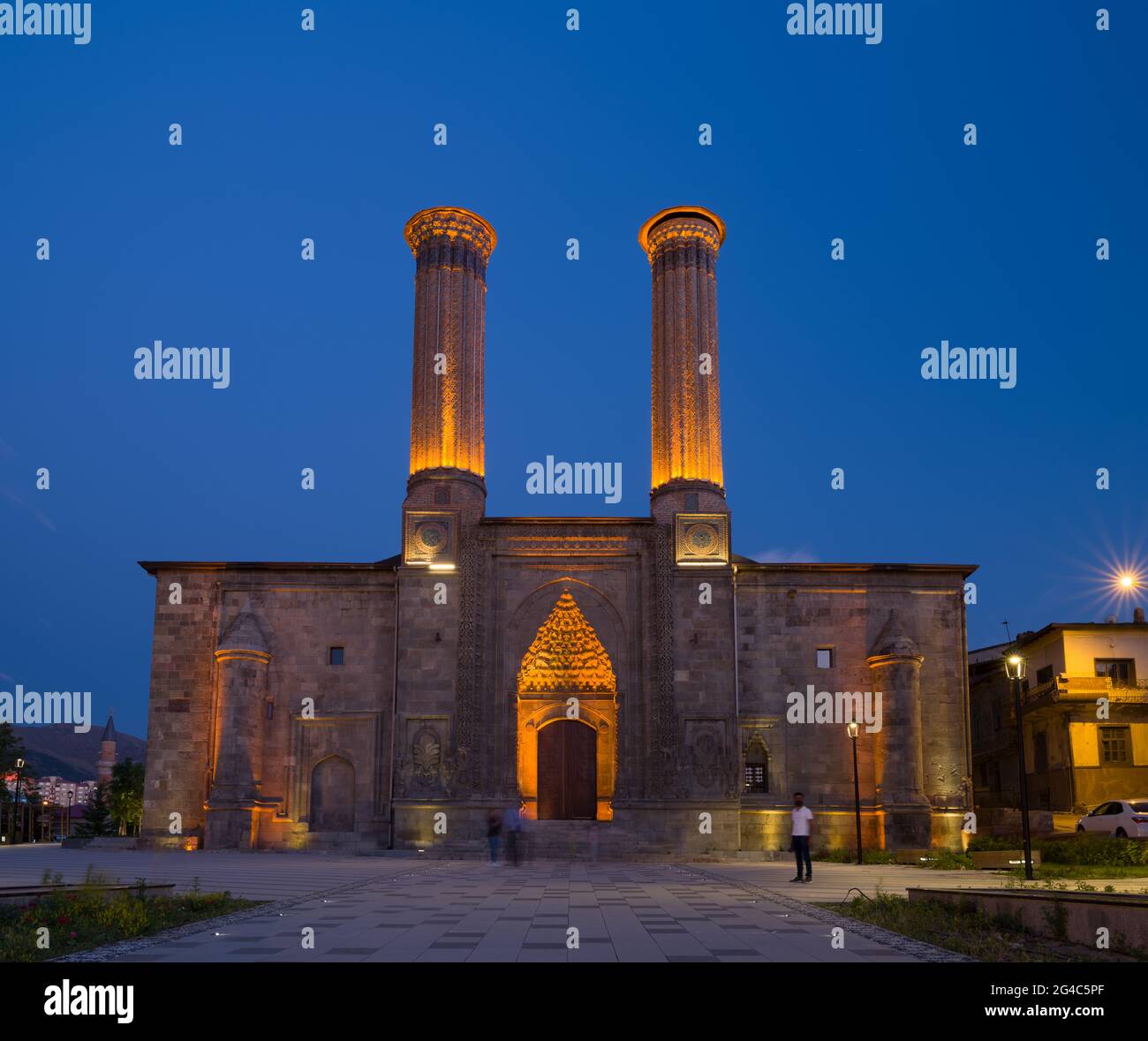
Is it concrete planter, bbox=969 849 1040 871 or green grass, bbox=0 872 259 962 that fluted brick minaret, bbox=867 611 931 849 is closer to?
concrete planter, bbox=969 849 1040 871

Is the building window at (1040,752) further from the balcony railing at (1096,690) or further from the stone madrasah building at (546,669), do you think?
the stone madrasah building at (546,669)

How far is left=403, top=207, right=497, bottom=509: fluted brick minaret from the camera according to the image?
111 ft

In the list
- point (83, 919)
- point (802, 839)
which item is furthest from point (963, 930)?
point (802, 839)

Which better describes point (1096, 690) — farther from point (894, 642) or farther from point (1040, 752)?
point (894, 642)

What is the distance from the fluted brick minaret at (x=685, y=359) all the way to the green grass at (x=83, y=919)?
23390 millimetres

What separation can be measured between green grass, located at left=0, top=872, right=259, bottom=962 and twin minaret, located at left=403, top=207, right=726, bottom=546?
71.3 ft

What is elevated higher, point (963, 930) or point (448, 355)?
point (448, 355)

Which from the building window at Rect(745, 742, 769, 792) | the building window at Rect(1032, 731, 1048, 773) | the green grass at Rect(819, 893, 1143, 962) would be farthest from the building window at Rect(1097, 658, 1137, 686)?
the green grass at Rect(819, 893, 1143, 962)

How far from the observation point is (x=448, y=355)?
34.4m

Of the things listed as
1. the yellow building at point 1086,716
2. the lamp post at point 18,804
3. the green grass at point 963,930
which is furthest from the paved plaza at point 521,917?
the lamp post at point 18,804

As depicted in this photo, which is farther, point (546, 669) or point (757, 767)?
point (546, 669)

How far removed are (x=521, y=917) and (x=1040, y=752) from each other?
33944 millimetres

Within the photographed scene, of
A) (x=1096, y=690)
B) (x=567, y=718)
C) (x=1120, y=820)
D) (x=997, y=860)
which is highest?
(x=1096, y=690)
